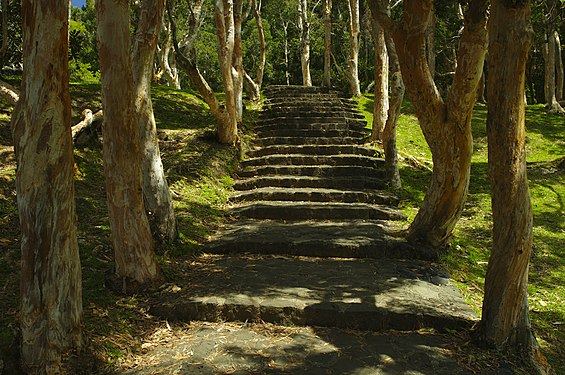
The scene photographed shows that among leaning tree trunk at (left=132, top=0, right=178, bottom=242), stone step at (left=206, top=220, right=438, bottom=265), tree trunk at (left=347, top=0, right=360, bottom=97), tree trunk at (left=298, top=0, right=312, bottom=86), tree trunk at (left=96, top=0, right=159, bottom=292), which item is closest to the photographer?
tree trunk at (left=96, top=0, right=159, bottom=292)

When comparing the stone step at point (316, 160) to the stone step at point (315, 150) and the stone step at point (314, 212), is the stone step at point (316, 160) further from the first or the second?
the stone step at point (314, 212)

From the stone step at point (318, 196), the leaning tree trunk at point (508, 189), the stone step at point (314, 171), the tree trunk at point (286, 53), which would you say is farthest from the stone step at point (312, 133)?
the tree trunk at point (286, 53)

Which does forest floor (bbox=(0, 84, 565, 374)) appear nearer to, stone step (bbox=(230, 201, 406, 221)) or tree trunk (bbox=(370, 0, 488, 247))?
stone step (bbox=(230, 201, 406, 221))

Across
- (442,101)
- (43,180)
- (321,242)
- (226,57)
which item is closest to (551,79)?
(226,57)

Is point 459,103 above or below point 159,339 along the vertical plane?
above

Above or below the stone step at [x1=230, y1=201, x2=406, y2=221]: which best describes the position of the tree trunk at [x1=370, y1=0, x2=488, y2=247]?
above

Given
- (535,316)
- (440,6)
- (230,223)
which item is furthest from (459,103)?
(230,223)

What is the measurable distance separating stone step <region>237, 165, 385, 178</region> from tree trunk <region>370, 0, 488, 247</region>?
3299 millimetres

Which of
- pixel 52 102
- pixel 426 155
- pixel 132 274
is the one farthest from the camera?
pixel 426 155

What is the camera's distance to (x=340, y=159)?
9.37 meters

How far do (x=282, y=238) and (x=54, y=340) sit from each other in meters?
3.49

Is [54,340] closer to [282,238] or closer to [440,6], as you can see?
[282,238]

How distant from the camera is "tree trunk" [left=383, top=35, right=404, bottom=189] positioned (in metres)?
7.49

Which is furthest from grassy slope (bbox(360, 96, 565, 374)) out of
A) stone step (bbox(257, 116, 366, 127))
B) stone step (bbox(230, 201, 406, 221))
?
stone step (bbox(257, 116, 366, 127))
